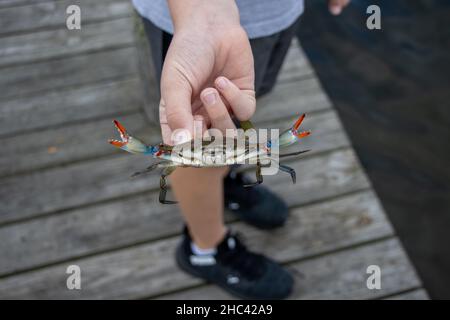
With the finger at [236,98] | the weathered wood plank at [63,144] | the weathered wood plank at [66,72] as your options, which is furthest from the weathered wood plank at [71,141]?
the finger at [236,98]

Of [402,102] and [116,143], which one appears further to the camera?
[402,102]

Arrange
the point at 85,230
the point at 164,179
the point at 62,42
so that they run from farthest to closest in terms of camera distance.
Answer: the point at 62,42, the point at 85,230, the point at 164,179

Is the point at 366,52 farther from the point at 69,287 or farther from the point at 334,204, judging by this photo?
the point at 69,287

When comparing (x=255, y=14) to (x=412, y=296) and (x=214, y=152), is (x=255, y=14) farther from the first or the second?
(x=412, y=296)

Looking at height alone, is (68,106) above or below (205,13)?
below

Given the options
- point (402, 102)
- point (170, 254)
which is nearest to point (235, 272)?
point (170, 254)

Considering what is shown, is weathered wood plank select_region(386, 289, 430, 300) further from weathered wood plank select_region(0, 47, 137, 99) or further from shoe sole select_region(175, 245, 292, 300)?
weathered wood plank select_region(0, 47, 137, 99)

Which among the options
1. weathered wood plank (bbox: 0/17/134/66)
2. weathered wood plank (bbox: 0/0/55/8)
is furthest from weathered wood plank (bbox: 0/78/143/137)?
weathered wood plank (bbox: 0/0/55/8)
